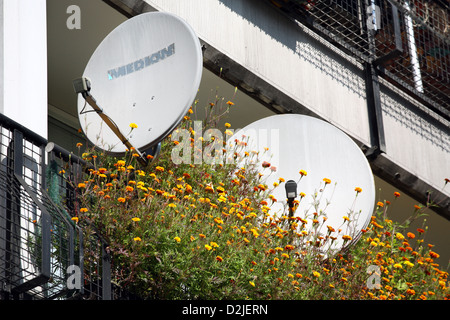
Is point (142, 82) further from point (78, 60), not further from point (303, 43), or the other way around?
point (303, 43)

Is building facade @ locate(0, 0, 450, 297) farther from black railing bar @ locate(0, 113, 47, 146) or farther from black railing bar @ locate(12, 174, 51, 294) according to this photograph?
black railing bar @ locate(12, 174, 51, 294)

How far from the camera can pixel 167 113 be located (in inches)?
317

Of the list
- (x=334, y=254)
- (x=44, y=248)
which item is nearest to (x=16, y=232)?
(x=44, y=248)

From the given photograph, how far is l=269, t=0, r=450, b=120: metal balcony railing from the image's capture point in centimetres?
1193

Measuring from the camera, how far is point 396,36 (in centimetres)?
1227

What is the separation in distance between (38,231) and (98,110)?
1182 mm

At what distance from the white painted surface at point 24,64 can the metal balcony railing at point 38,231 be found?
47 cm

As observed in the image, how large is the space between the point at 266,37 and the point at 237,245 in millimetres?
4168

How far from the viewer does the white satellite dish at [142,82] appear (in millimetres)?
8055

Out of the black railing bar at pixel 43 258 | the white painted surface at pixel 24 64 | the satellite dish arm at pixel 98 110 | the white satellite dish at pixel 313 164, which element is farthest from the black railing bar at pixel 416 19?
the black railing bar at pixel 43 258

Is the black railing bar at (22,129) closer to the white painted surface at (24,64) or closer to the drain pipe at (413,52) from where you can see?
the white painted surface at (24,64)

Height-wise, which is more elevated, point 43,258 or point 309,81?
point 309,81

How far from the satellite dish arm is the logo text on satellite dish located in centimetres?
70

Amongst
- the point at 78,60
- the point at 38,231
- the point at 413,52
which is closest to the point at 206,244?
the point at 38,231
